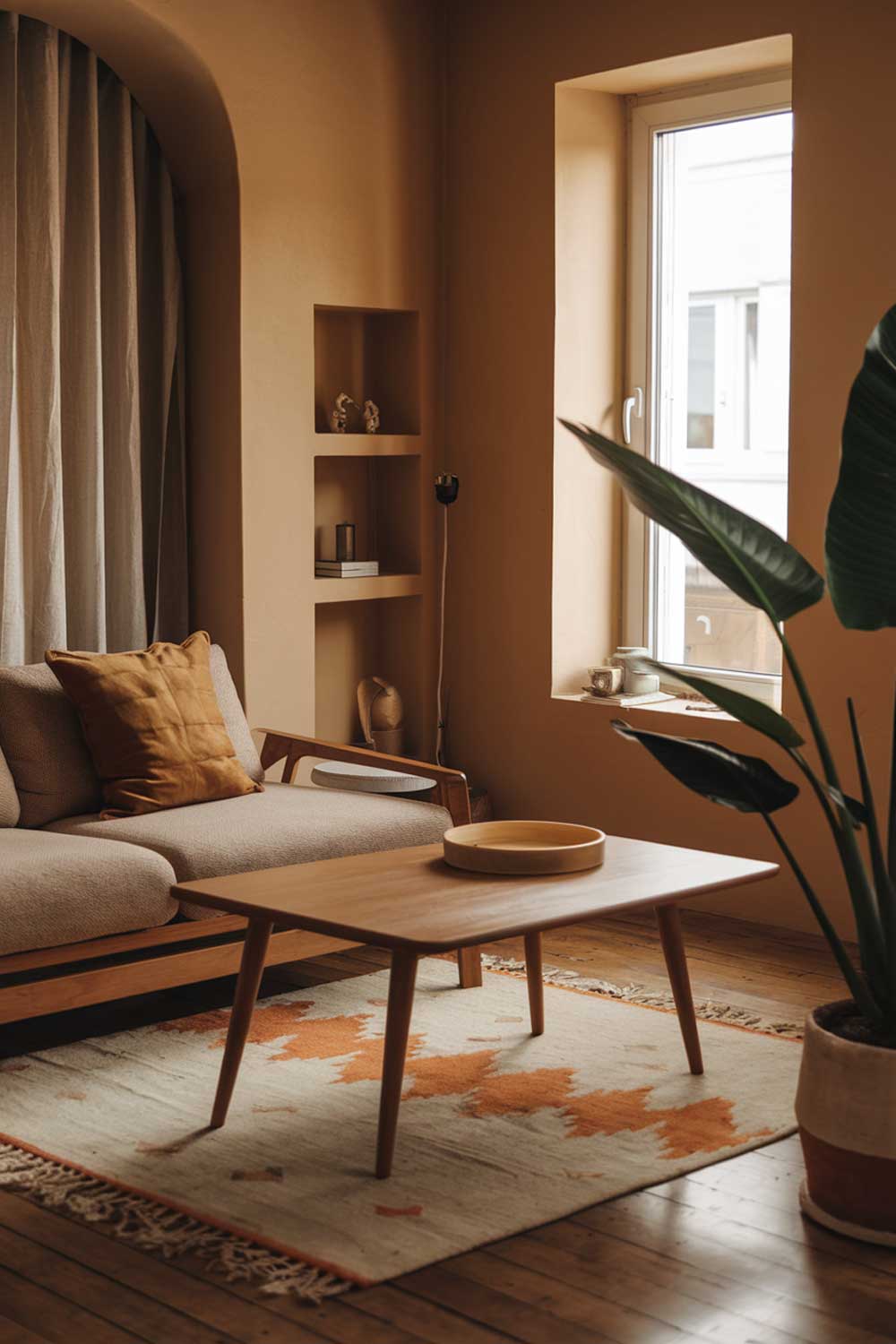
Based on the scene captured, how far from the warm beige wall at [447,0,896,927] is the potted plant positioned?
1.78 m

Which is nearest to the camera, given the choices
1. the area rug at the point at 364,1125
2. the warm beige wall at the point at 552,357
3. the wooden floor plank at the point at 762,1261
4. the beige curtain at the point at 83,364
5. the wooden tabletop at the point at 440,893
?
the wooden floor plank at the point at 762,1261

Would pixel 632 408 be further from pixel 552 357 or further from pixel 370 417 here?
pixel 370 417

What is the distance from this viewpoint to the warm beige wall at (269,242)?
4.70 metres

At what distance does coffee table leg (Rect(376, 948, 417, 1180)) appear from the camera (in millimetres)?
2721

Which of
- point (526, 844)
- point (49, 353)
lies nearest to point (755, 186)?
point (49, 353)

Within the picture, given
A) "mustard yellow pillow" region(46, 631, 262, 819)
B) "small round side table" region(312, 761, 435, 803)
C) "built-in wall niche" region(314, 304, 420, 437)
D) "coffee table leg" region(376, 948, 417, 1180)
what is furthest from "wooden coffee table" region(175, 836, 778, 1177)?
"built-in wall niche" region(314, 304, 420, 437)

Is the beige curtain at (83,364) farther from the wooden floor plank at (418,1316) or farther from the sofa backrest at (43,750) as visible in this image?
the wooden floor plank at (418,1316)

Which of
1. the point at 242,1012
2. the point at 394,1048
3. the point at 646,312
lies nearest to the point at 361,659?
the point at 646,312

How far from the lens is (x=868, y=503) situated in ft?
8.05

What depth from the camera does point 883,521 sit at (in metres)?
2.46

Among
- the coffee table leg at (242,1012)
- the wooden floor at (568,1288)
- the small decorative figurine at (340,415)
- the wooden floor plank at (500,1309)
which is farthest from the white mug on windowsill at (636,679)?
the wooden floor plank at (500,1309)

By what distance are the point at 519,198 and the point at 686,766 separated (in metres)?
3.03

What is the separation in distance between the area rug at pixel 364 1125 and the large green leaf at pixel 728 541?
3.35ft

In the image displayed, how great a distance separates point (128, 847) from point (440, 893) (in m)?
0.85
